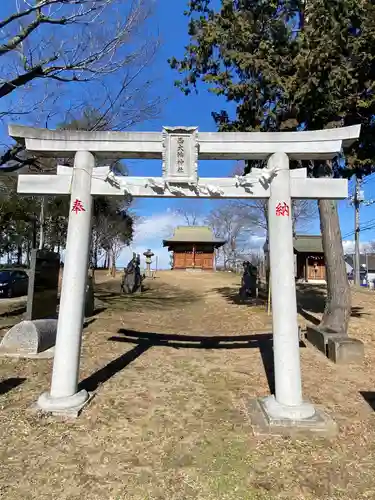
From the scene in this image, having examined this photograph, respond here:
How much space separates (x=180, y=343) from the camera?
25.8 ft

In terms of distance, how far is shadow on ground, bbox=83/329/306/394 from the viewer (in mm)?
6074

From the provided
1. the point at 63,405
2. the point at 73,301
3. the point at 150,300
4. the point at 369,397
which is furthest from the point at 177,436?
the point at 150,300

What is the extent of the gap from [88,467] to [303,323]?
8378 millimetres

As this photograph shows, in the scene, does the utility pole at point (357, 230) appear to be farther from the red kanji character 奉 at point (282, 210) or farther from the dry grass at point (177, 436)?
the red kanji character 奉 at point (282, 210)

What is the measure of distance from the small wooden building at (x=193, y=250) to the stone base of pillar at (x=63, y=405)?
106ft

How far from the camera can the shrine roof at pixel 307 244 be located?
3043 cm

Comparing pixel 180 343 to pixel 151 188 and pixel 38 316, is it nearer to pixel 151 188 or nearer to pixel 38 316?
pixel 38 316

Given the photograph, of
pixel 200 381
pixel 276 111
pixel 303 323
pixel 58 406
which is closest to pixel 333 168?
pixel 276 111

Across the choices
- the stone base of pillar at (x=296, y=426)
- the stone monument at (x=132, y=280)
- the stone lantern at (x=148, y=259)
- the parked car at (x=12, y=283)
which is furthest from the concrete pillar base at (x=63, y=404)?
the stone lantern at (x=148, y=259)

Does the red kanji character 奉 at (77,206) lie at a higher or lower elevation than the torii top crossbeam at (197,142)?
lower

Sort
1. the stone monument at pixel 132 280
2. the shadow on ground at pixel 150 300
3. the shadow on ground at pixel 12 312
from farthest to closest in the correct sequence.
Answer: the stone monument at pixel 132 280 < the shadow on ground at pixel 150 300 < the shadow on ground at pixel 12 312

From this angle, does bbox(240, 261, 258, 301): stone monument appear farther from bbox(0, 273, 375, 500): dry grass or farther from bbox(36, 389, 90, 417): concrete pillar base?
bbox(36, 389, 90, 417): concrete pillar base

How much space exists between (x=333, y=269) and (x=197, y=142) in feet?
18.6

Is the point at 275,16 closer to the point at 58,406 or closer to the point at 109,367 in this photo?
the point at 109,367
